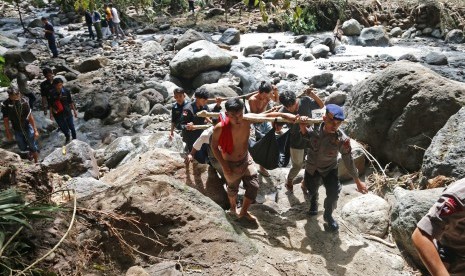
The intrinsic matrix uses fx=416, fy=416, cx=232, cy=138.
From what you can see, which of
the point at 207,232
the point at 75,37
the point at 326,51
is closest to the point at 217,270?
the point at 207,232

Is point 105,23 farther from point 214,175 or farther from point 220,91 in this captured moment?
point 214,175

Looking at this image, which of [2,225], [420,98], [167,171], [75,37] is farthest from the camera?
[75,37]

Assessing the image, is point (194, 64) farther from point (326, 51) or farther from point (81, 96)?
point (326, 51)

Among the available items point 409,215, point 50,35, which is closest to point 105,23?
point 50,35

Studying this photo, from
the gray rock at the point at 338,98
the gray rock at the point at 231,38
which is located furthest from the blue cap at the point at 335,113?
the gray rock at the point at 231,38

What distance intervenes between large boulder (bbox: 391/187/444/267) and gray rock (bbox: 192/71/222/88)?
8019mm

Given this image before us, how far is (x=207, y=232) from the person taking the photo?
3414 millimetres

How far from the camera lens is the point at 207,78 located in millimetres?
11953

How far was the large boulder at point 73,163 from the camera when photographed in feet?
22.9

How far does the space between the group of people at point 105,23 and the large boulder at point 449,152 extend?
49.6 feet

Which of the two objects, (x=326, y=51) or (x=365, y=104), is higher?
(x=365, y=104)

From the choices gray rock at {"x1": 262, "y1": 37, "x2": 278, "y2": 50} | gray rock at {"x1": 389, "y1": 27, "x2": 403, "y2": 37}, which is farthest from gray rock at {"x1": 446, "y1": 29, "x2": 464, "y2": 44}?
gray rock at {"x1": 262, "y1": 37, "x2": 278, "y2": 50}

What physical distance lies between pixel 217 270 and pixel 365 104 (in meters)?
4.59

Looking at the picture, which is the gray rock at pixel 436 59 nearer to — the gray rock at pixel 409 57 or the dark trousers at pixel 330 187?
the gray rock at pixel 409 57
